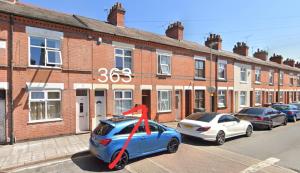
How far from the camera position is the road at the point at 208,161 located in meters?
7.02

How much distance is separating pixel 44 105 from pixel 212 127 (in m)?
8.23

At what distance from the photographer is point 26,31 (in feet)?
33.6

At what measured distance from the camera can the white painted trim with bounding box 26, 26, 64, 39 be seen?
10.3 metres

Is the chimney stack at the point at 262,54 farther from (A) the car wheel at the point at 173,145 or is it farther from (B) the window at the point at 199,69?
(A) the car wheel at the point at 173,145

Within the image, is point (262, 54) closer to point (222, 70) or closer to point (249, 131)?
point (222, 70)

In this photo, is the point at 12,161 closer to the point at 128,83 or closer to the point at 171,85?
the point at 128,83

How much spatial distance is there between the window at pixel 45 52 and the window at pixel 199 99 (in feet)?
39.1

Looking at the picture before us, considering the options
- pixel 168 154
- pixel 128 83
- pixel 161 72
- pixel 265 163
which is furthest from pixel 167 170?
pixel 161 72

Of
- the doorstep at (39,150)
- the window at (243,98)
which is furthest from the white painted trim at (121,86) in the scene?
the window at (243,98)

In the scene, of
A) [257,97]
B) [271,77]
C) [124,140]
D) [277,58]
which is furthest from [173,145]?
[277,58]

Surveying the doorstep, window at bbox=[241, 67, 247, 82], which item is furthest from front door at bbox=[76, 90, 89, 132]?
window at bbox=[241, 67, 247, 82]

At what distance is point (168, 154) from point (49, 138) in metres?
6.12

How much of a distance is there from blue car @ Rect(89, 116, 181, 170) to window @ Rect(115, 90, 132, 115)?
224 inches

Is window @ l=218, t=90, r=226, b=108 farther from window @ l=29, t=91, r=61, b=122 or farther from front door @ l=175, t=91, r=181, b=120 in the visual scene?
window @ l=29, t=91, r=61, b=122
